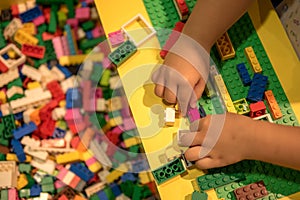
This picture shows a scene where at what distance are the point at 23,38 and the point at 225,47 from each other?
662 mm

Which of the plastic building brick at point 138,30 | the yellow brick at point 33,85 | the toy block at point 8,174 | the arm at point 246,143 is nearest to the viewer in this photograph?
the arm at point 246,143

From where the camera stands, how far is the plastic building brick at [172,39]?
860 millimetres

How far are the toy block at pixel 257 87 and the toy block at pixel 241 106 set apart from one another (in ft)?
0.04

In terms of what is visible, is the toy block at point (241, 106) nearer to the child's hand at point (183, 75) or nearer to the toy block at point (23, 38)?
the child's hand at point (183, 75)

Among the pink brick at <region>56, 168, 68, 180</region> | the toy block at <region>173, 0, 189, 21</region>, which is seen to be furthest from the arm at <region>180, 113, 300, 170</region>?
the pink brick at <region>56, 168, 68, 180</region>

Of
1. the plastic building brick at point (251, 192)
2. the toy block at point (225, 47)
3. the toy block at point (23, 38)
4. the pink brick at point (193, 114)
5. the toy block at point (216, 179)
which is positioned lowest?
the plastic building brick at point (251, 192)

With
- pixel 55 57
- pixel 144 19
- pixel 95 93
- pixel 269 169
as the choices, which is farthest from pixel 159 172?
pixel 55 57

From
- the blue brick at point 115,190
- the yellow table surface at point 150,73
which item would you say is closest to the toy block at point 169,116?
the yellow table surface at point 150,73

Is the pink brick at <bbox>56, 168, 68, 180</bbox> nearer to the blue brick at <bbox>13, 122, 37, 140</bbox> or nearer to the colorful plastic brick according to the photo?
the blue brick at <bbox>13, 122, 37, 140</bbox>

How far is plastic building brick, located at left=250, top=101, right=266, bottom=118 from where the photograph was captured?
0.83 m

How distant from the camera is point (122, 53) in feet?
2.83

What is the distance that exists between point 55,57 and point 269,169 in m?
0.72

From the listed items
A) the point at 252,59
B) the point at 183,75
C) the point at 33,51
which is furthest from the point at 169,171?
the point at 33,51

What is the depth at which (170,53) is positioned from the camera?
0.84 meters
